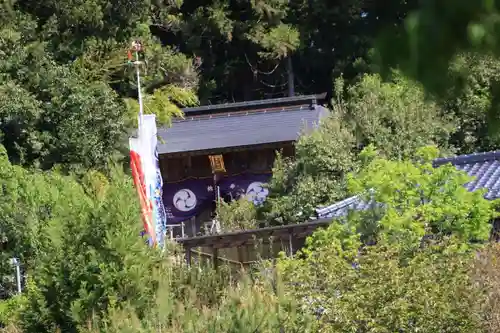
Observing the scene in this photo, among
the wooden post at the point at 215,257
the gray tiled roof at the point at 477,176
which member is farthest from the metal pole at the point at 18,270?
the gray tiled roof at the point at 477,176

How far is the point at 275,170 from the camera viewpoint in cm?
1825

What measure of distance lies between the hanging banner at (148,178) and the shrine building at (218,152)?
9.72m

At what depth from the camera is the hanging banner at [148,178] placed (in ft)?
36.1

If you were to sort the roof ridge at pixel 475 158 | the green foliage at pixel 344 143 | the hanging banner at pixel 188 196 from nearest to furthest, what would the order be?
the roof ridge at pixel 475 158
the green foliage at pixel 344 143
the hanging banner at pixel 188 196

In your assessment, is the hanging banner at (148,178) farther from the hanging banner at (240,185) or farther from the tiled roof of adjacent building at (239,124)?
the hanging banner at (240,185)

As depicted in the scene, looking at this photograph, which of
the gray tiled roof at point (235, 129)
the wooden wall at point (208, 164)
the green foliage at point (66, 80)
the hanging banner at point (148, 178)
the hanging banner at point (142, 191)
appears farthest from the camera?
the wooden wall at point (208, 164)

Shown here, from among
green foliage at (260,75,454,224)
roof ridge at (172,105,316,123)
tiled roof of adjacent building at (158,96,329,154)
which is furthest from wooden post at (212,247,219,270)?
roof ridge at (172,105,316,123)

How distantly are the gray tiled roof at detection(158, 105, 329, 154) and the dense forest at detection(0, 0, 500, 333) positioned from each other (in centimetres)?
147

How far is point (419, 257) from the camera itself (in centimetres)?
792

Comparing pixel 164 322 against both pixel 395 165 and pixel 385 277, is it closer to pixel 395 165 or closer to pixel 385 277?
pixel 385 277

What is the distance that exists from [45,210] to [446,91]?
13.2 m

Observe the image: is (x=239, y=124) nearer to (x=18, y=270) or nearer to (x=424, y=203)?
(x=18, y=270)

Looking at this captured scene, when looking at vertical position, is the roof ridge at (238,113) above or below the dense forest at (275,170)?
above

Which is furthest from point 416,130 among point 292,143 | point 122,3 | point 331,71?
point 331,71
